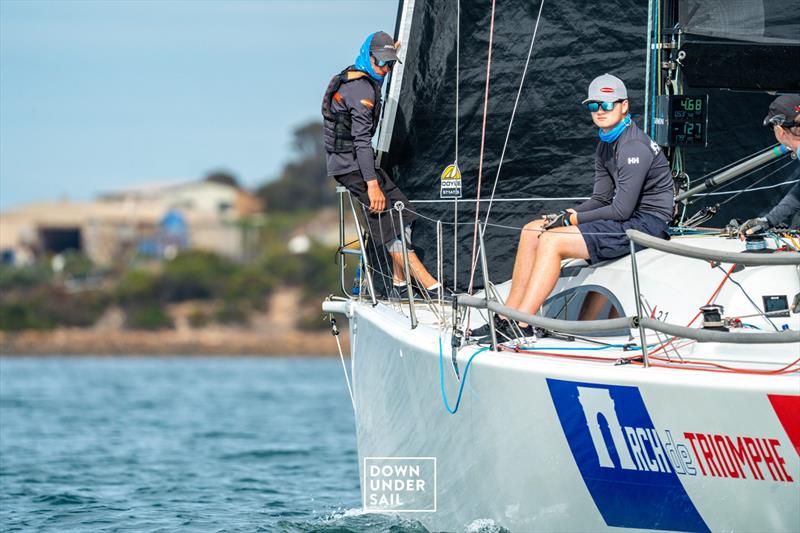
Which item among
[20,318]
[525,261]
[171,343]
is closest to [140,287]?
[171,343]

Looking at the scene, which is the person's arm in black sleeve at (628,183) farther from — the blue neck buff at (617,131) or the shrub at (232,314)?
the shrub at (232,314)

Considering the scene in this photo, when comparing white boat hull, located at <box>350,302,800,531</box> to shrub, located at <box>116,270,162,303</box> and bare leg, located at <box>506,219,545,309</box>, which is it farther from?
shrub, located at <box>116,270,162,303</box>

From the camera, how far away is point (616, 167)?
18.9ft

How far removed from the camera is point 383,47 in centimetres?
671

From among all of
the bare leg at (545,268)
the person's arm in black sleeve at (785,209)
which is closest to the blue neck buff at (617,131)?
the bare leg at (545,268)

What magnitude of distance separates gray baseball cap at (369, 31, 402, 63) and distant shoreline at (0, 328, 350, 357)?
44.8 meters

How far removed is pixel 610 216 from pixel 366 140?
1.58m

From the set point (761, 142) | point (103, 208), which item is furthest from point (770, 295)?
point (103, 208)

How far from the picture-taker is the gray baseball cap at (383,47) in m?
6.69

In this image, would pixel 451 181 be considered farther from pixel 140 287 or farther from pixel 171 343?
pixel 140 287

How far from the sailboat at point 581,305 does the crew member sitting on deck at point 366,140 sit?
0.70 ft

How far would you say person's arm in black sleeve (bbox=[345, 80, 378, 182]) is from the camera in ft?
22.0

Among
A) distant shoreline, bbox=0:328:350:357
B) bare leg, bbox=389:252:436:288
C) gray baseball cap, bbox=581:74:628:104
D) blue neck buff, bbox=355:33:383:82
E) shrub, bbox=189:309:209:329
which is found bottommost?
distant shoreline, bbox=0:328:350:357

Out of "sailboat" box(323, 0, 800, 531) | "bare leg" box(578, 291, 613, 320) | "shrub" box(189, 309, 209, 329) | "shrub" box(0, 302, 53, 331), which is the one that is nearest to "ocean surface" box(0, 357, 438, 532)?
"sailboat" box(323, 0, 800, 531)
